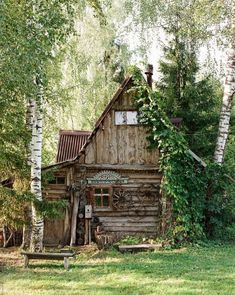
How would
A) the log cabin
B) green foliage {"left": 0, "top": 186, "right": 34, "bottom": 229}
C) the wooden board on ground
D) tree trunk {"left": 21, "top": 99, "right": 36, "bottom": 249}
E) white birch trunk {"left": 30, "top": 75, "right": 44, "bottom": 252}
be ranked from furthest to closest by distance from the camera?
the log cabin → the wooden board on ground → tree trunk {"left": 21, "top": 99, "right": 36, "bottom": 249} → white birch trunk {"left": 30, "top": 75, "right": 44, "bottom": 252} → green foliage {"left": 0, "top": 186, "right": 34, "bottom": 229}

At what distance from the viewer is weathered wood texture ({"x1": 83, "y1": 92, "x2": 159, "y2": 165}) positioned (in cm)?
1462

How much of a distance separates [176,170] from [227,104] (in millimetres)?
2947

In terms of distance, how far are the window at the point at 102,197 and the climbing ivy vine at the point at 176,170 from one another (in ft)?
6.55

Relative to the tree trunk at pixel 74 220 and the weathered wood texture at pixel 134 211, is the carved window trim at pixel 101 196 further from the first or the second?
the tree trunk at pixel 74 220

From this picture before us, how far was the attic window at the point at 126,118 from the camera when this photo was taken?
14.6 meters

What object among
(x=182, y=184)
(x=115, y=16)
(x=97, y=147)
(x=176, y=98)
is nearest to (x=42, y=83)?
(x=97, y=147)

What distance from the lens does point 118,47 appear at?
22.6 metres

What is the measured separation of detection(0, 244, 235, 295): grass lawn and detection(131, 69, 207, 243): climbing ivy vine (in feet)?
4.61

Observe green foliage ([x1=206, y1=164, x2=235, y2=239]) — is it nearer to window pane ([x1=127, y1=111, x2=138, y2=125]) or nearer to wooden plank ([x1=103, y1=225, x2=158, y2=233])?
wooden plank ([x1=103, y1=225, x2=158, y2=233])

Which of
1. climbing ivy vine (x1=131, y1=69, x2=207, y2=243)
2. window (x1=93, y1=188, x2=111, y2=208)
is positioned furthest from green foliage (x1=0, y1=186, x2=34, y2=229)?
climbing ivy vine (x1=131, y1=69, x2=207, y2=243)

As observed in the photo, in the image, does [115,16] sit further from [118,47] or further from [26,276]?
[26,276]

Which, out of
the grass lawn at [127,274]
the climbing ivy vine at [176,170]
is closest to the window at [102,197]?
the climbing ivy vine at [176,170]

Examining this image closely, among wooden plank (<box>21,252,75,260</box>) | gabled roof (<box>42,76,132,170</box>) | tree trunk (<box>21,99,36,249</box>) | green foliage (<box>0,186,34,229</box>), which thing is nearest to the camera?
wooden plank (<box>21,252,75,260</box>)

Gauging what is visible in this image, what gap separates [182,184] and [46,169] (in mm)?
4538
